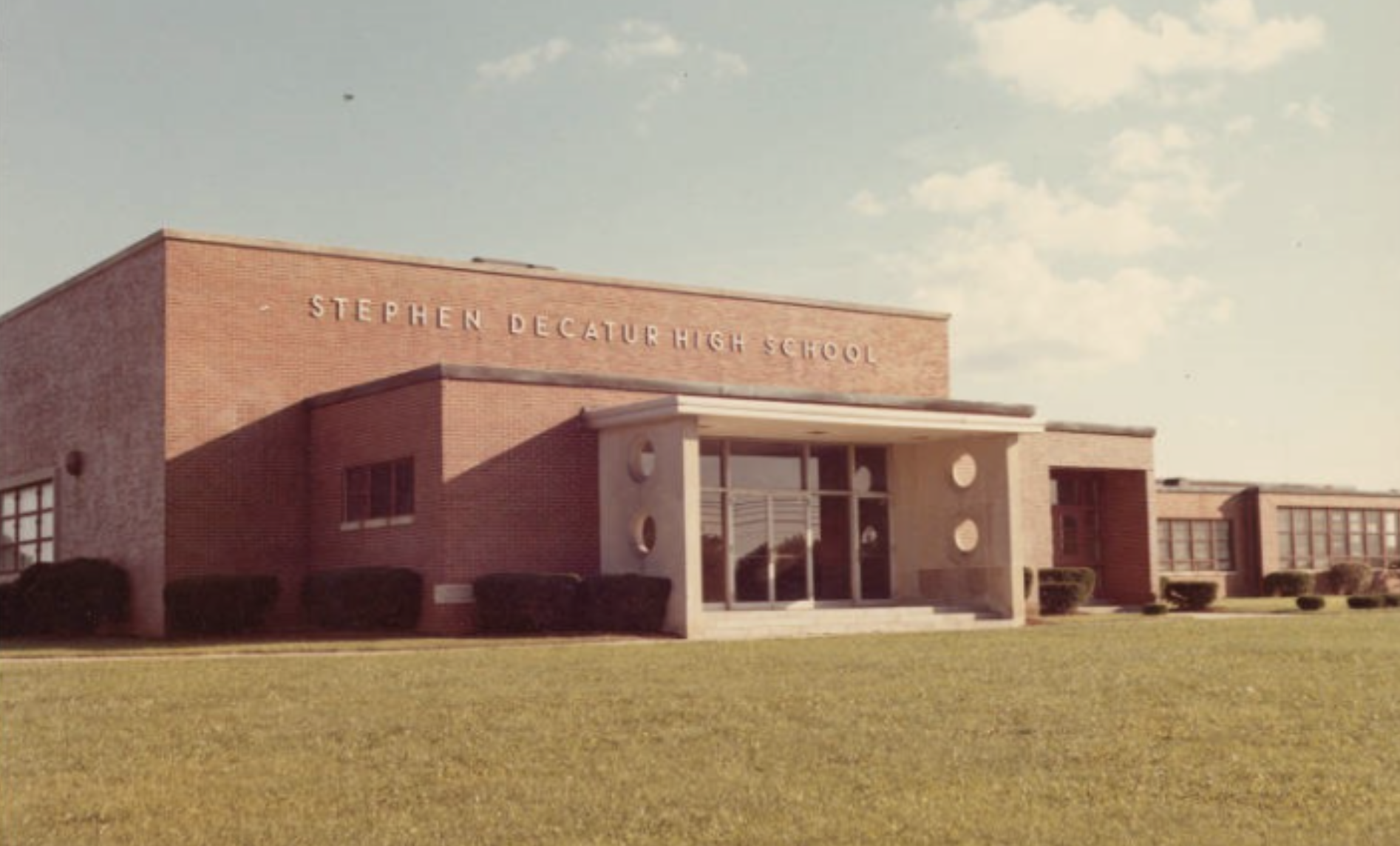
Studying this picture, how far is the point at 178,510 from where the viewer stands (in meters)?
27.8

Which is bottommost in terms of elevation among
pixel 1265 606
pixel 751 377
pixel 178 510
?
pixel 1265 606

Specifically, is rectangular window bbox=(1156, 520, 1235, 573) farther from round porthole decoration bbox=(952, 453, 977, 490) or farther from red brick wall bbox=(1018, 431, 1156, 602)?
round porthole decoration bbox=(952, 453, 977, 490)

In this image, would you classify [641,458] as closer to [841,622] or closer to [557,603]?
[557,603]

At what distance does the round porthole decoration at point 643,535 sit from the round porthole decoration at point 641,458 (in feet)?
2.22

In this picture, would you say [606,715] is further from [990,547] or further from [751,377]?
[751,377]

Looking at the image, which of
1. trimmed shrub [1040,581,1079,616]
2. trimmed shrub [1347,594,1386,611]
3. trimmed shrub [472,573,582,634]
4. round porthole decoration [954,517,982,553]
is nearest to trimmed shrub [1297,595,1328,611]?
trimmed shrub [1347,594,1386,611]

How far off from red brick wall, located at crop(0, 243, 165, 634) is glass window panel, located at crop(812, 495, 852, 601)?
11836 millimetres

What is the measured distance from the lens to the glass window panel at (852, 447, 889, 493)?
29.8 m

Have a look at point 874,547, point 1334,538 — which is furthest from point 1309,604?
point 1334,538

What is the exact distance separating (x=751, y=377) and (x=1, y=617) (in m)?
15.9

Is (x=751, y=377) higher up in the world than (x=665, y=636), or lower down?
higher up

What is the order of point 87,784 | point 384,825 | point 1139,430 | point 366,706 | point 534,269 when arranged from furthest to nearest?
1. point 1139,430
2. point 534,269
3. point 366,706
4. point 87,784
5. point 384,825

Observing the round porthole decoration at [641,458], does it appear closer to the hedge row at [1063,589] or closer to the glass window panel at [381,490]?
the glass window panel at [381,490]

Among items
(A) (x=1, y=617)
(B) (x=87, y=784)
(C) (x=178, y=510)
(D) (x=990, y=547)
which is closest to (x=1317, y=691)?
(B) (x=87, y=784)
